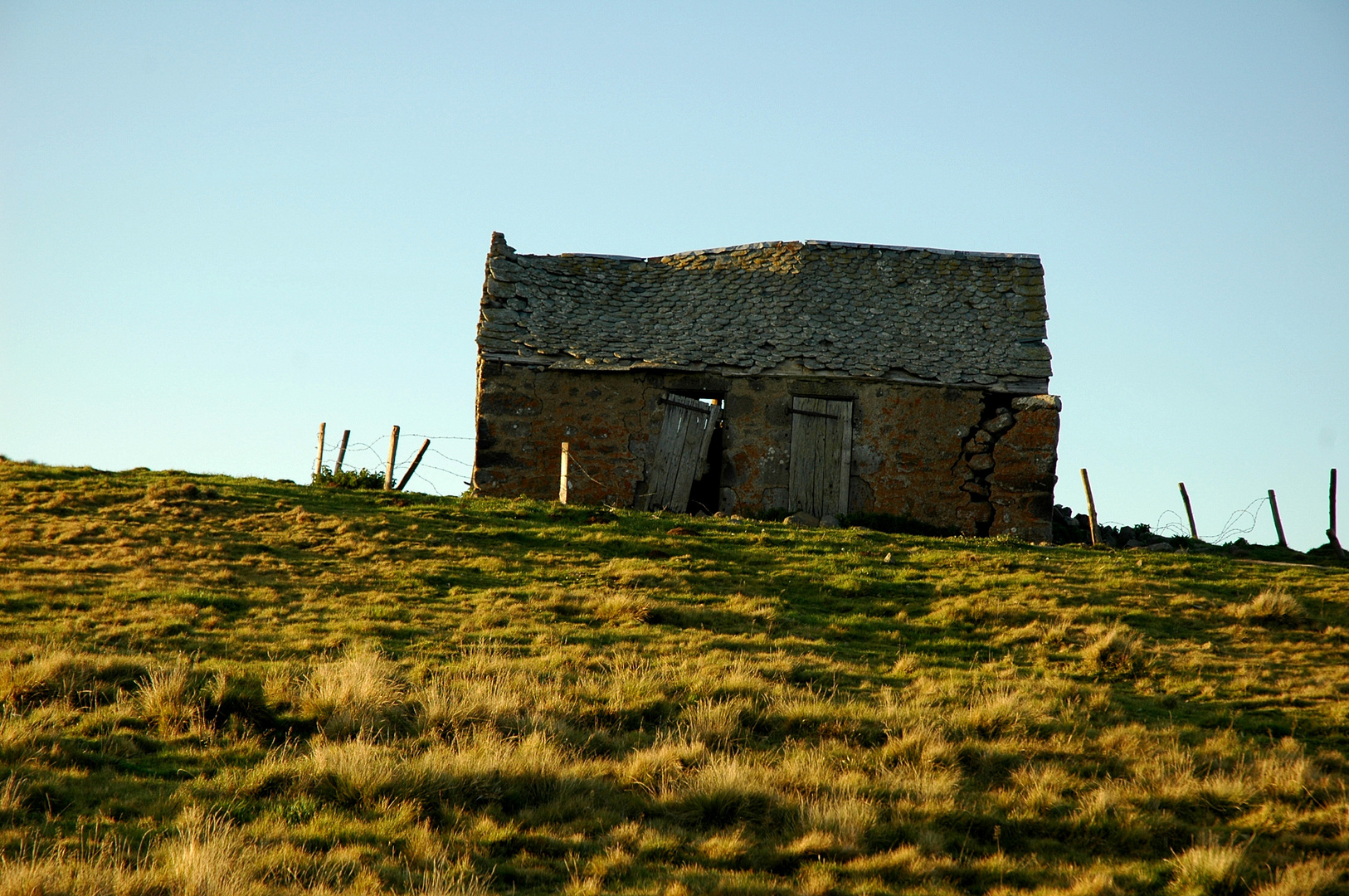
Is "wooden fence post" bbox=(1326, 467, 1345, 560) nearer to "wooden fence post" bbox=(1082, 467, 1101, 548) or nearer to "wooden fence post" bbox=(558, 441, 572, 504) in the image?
"wooden fence post" bbox=(1082, 467, 1101, 548)

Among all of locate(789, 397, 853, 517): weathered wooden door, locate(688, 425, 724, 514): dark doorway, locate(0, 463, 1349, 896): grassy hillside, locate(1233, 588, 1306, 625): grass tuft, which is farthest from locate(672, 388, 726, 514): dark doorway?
locate(1233, 588, 1306, 625): grass tuft

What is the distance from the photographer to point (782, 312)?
23.4 metres

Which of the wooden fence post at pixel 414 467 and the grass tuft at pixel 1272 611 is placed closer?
the grass tuft at pixel 1272 611

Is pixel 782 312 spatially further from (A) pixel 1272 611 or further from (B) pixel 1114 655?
(B) pixel 1114 655

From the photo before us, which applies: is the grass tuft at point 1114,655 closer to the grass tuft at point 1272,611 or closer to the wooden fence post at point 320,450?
the grass tuft at point 1272,611

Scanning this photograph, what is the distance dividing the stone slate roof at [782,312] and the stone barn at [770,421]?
0.23 feet

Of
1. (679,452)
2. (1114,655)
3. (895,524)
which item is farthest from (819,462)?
(1114,655)

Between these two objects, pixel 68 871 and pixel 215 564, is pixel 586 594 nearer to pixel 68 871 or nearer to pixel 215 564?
pixel 215 564

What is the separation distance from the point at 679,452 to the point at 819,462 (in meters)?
2.73

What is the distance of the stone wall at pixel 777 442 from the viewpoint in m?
20.8

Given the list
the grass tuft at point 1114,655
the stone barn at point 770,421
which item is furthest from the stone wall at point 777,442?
the grass tuft at point 1114,655

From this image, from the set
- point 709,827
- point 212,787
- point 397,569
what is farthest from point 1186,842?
point 397,569

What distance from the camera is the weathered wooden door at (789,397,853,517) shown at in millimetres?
20938

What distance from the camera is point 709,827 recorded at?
7113mm
